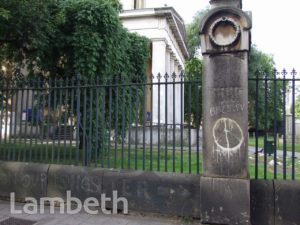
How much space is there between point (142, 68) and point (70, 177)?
831 cm

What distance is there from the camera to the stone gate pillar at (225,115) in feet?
13.5

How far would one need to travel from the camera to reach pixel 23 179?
5.51 meters

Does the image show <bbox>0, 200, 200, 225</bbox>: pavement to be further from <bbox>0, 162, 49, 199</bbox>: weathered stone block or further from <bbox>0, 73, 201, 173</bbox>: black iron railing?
<bbox>0, 73, 201, 173</bbox>: black iron railing

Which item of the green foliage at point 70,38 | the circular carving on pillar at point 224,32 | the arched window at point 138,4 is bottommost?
the circular carving on pillar at point 224,32

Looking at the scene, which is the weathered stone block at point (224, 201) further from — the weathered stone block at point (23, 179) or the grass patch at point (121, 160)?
the weathered stone block at point (23, 179)

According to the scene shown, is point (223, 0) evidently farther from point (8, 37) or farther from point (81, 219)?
point (8, 37)

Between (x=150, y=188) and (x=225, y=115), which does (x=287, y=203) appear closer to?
(x=225, y=115)

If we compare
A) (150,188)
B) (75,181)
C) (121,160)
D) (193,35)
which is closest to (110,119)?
(121,160)

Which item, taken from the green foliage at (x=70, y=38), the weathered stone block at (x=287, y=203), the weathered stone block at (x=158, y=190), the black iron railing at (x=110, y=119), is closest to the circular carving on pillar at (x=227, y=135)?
the black iron railing at (x=110, y=119)

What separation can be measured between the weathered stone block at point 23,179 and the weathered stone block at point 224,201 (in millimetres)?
3344

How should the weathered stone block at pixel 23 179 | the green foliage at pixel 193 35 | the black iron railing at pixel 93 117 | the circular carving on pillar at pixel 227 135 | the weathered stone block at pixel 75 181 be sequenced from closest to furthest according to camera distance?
the circular carving on pillar at pixel 227 135
the black iron railing at pixel 93 117
the weathered stone block at pixel 75 181
the weathered stone block at pixel 23 179
the green foliage at pixel 193 35

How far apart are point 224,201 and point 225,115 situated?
1.41m

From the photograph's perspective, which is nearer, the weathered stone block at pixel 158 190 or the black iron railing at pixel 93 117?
the weathered stone block at pixel 158 190

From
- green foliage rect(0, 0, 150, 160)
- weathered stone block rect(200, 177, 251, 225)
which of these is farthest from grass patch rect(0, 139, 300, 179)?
green foliage rect(0, 0, 150, 160)
